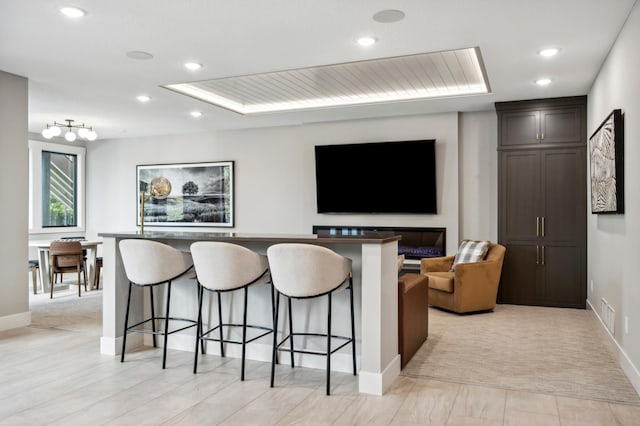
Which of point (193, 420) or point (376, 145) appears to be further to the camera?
point (376, 145)

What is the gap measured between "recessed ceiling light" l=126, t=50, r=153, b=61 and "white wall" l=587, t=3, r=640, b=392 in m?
3.74

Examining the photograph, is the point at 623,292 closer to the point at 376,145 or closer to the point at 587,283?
the point at 587,283

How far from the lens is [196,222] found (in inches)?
333

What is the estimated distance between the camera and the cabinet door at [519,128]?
5.91 meters

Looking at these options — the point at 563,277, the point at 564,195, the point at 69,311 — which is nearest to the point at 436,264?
the point at 563,277

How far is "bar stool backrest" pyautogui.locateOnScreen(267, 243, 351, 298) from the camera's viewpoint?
309cm

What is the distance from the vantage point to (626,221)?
349 cm

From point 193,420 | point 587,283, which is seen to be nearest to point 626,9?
point 587,283

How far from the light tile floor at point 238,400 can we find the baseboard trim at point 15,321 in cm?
123

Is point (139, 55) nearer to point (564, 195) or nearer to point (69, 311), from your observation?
point (69, 311)

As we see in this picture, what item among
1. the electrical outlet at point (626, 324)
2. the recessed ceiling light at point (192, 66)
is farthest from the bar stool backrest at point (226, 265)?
the electrical outlet at point (626, 324)

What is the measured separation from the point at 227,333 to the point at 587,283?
4.24 meters

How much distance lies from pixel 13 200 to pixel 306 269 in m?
3.55

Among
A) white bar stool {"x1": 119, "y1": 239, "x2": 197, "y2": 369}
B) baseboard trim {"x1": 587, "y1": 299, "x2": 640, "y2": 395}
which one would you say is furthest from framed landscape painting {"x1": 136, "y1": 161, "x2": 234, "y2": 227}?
baseboard trim {"x1": 587, "y1": 299, "x2": 640, "y2": 395}
